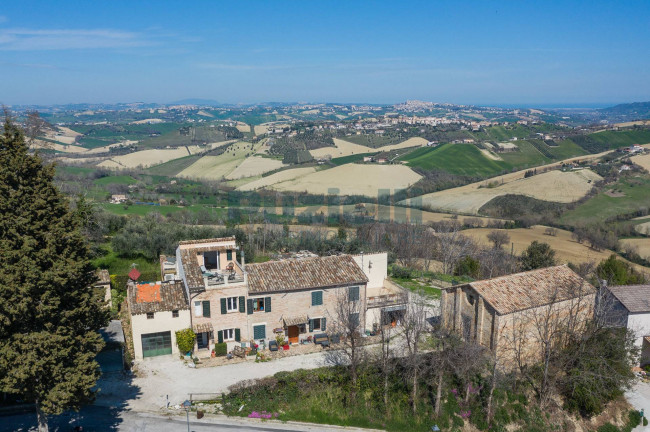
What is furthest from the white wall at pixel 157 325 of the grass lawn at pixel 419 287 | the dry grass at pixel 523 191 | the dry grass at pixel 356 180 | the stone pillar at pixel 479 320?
the dry grass at pixel 356 180

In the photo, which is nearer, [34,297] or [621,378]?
[34,297]

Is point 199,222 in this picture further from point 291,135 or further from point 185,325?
point 291,135

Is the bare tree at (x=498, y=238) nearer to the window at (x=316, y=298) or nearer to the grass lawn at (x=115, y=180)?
the window at (x=316, y=298)

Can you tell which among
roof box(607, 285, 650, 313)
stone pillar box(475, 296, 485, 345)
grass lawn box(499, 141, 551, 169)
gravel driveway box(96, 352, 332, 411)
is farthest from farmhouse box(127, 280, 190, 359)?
grass lawn box(499, 141, 551, 169)

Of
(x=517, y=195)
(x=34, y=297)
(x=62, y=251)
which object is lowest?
(x=517, y=195)

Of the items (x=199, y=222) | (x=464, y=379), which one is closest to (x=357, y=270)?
(x=464, y=379)

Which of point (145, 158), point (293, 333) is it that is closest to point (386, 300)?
point (293, 333)

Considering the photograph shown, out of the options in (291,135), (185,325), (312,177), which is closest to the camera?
(185,325)
